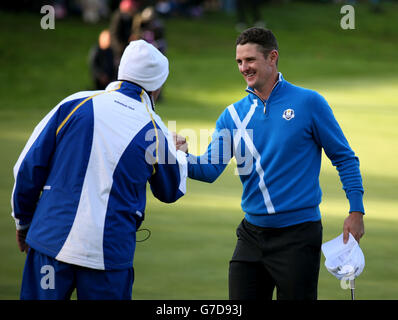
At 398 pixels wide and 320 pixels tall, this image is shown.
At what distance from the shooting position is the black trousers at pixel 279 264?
462 centimetres

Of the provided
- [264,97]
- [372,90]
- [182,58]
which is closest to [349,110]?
[372,90]

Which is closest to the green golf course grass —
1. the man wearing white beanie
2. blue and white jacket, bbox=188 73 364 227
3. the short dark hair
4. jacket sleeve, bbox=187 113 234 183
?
jacket sleeve, bbox=187 113 234 183

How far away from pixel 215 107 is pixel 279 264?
15.5 m

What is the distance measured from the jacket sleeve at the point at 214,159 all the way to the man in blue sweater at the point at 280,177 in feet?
0.52

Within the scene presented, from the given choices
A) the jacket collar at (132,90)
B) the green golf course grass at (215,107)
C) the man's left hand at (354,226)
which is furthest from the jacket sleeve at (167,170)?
the green golf course grass at (215,107)

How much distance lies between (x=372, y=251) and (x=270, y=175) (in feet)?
11.7

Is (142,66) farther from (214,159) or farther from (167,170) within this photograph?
(214,159)

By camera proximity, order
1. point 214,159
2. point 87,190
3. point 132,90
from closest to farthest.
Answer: point 87,190 → point 132,90 → point 214,159

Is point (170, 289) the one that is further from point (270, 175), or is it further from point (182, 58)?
point (182, 58)

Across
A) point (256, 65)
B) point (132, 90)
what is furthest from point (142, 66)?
point (256, 65)

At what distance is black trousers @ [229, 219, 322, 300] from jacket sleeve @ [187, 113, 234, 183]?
459 millimetres

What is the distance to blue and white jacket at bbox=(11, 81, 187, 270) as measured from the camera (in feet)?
12.6

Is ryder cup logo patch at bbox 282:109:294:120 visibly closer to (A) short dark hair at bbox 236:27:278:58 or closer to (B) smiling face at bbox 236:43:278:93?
(B) smiling face at bbox 236:43:278:93

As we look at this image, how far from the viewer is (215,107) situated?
20.1 metres
